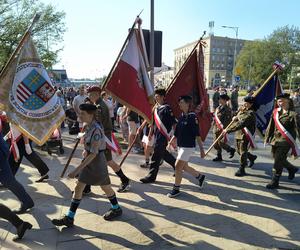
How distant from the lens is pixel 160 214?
515cm

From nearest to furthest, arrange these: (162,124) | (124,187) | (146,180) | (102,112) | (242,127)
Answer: (102,112), (124,187), (162,124), (146,180), (242,127)

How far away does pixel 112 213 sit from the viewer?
4934 millimetres

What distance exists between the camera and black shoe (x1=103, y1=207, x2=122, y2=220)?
4902mm

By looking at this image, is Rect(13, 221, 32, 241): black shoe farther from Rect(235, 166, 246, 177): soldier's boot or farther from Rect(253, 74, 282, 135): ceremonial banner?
Rect(253, 74, 282, 135): ceremonial banner

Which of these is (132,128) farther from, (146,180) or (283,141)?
(283,141)

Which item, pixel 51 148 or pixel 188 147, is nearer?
pixel 188 147

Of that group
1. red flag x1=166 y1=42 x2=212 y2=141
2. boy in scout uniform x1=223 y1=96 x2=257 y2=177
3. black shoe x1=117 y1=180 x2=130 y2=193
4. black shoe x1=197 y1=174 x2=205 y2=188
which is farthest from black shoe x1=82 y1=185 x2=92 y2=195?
boy in scout uniform x1=223 y1=96 x2=257 y2=177

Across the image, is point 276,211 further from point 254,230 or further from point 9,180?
point 9,180

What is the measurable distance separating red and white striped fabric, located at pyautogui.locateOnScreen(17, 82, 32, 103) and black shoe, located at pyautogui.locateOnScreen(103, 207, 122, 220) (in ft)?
7.19

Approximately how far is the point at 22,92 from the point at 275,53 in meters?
68.3

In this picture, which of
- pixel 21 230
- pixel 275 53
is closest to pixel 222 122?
pixel 21 230

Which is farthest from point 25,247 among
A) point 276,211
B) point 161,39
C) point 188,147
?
point 161,39

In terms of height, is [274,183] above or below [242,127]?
below

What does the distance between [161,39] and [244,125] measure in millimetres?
3510
